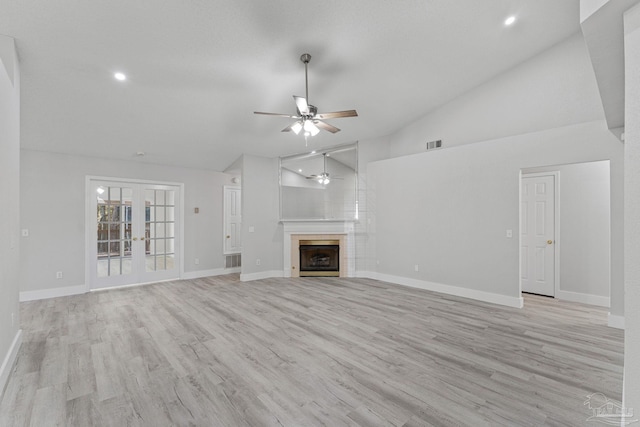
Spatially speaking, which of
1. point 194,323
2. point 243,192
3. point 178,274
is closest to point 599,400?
point 194,323

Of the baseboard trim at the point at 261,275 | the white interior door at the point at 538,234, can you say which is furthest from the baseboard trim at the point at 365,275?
the white interior door at the point at 538,234

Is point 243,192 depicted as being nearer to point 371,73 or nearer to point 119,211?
point 119,211

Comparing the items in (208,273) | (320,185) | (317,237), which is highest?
(320,185)

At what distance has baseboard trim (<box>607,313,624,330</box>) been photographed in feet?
10.8

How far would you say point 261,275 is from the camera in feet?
20.8

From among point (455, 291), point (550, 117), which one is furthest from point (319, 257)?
point (550, 117)

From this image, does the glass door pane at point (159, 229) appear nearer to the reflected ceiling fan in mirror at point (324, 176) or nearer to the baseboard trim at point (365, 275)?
the reflected ceiling fan in mirror at point (324, 176)

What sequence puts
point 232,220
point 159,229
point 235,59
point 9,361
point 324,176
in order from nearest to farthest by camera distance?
point 9,361 < point 235,59 < point 159,229 < point 324,176 < point 232,220

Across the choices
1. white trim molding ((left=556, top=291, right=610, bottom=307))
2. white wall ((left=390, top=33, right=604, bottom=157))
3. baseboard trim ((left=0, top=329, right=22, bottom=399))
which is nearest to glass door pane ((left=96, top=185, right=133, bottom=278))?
baseboard trim ((left=0, top=329, right=22, bottom=399))

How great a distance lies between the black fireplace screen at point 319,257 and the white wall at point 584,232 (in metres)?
4.03

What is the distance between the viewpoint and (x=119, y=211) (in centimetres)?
559

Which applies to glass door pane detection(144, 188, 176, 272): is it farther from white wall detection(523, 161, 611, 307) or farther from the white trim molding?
the white trim molding

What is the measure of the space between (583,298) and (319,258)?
191 inches

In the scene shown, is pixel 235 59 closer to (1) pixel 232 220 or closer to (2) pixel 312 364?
(2) pixel 312 364
